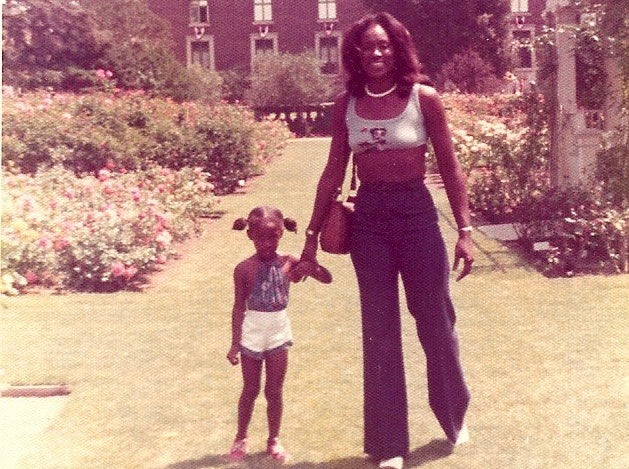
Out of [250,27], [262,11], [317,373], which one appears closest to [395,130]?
[317,373]

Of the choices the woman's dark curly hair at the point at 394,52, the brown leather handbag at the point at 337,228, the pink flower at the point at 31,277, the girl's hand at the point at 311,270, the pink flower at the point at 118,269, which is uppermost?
the woman's dark curly hair at the point at 394,52

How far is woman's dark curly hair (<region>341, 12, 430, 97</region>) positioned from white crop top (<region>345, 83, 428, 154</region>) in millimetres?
52

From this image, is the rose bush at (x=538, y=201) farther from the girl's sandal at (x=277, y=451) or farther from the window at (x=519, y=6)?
the window at (x=519, y=6)

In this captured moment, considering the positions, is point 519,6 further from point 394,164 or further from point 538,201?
point 394,164

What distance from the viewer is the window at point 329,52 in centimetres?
5381

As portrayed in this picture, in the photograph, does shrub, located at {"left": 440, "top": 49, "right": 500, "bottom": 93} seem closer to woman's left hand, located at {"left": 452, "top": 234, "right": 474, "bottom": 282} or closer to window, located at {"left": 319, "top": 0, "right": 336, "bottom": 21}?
window, located at {"left": 319, "top": 0, "right": 336, "bottom": 21}

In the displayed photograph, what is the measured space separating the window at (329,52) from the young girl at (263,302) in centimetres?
5045

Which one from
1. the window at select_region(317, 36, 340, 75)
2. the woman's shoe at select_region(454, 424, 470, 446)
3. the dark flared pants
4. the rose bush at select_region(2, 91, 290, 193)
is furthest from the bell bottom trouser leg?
the window at select_region(317, 36, 340, 75)

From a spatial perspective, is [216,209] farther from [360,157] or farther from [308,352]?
[360,157]

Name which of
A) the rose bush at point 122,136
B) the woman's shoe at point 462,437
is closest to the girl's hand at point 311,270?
the woman's shoe at point 462,437

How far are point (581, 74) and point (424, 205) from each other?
795cm

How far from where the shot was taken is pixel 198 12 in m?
55.5

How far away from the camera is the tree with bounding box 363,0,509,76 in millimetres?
47094

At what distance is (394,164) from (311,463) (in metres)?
1.37
